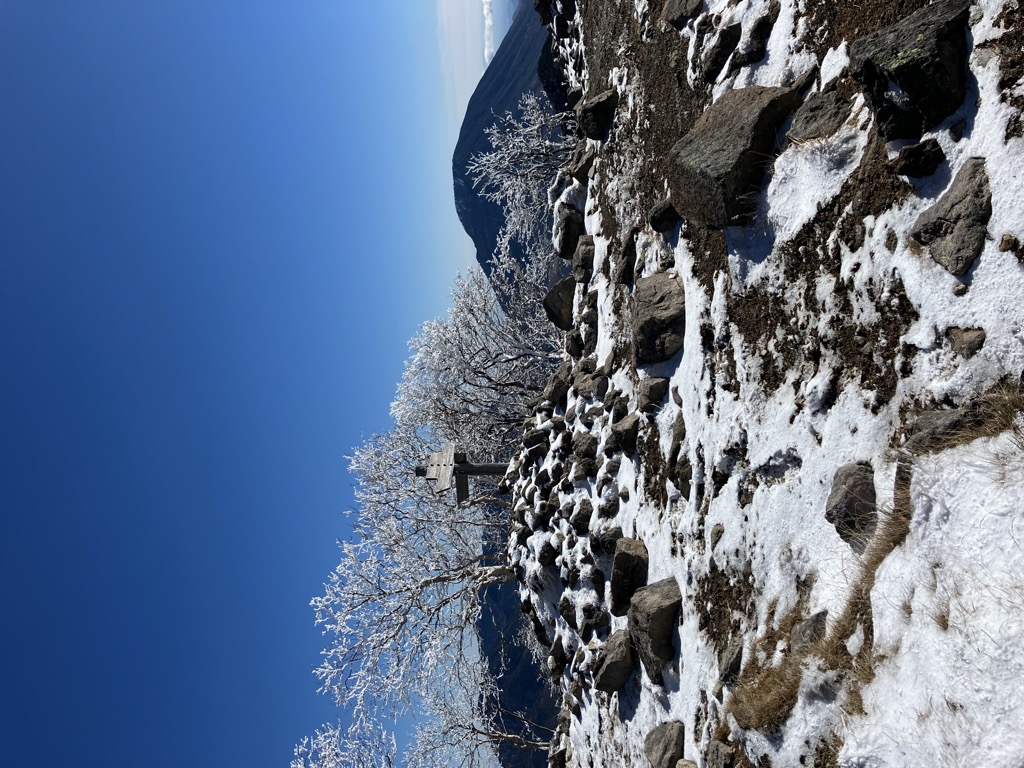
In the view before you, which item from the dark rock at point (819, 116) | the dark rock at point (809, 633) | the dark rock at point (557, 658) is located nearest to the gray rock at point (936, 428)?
the dark rock at point (809, 633)

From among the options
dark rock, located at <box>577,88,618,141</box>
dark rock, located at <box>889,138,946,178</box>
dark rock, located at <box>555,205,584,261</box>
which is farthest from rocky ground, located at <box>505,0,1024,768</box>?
dark rock, located at <box>555,205,584,261</box>

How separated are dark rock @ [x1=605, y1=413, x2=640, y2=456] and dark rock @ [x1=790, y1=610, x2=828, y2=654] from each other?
2.09 meters

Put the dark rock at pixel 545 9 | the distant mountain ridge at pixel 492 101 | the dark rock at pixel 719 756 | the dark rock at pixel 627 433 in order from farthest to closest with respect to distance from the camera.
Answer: the distant mountain ridge at pixel 492 101, the dark rock at pixel 545 9, the dark rock at pixel 627 433, the dark rock at pixel 719 756

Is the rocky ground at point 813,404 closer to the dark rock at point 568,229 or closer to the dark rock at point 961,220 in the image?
the dark rock at point 961,220

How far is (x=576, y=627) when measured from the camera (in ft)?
16.8

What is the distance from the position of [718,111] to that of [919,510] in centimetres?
243

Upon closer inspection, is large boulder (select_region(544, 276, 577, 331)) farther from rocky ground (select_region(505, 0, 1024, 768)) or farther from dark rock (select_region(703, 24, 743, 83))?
dark rock (select_region(703, 24, 743, 83))

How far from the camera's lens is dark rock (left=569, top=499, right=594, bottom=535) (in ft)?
16.8

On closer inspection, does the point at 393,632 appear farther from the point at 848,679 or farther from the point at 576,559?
the point at 848,679

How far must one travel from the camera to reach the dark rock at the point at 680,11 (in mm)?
4165

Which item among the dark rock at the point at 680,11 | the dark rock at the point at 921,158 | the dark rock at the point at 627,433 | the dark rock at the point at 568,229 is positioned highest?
the dark rock at the point at 680,11

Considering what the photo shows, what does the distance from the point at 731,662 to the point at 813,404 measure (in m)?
1.33

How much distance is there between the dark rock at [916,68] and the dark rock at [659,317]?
67.8 inches

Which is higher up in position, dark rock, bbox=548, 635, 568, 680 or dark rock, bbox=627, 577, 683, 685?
dark rock, bbox=627, 577, 683, 685
